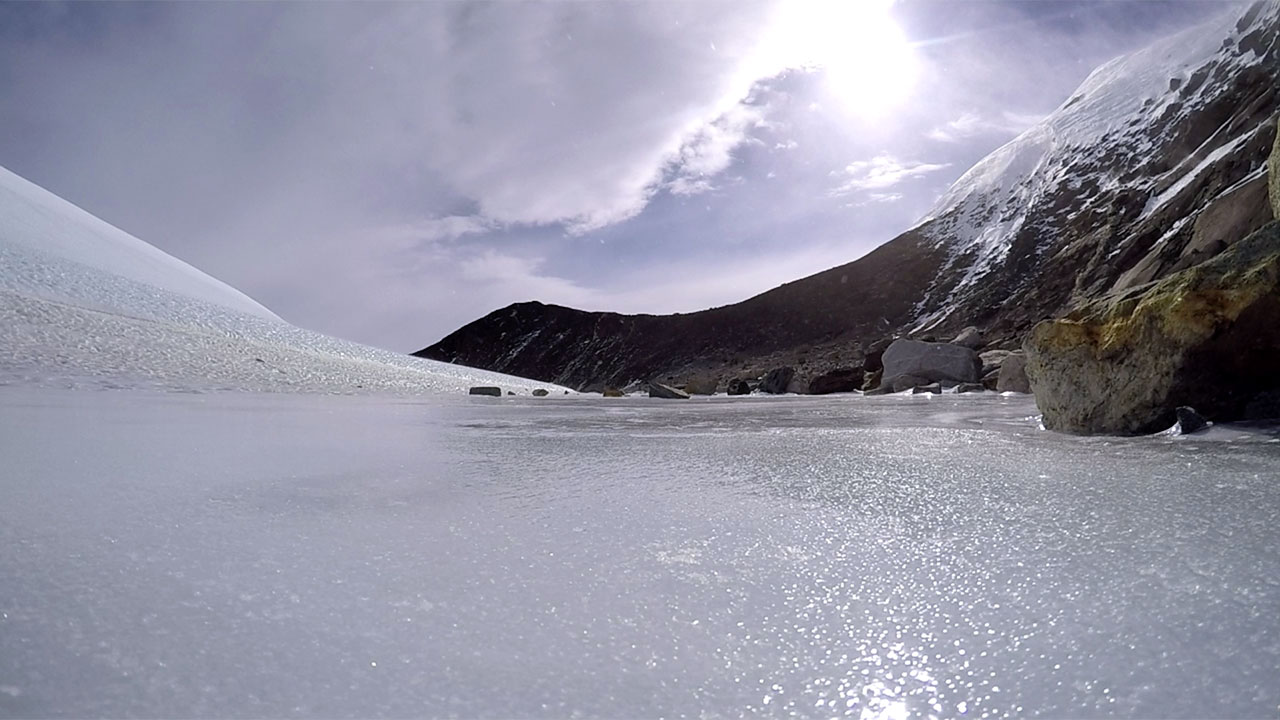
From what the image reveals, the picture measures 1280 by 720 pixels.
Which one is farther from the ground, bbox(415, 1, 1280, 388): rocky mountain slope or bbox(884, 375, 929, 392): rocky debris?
bbox(415, 1, 1280, 388): rocky mountain slope

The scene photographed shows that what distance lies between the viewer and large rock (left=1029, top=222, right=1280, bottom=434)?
3.59m

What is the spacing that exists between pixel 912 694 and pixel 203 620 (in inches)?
43.3

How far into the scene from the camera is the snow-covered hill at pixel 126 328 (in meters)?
8.42

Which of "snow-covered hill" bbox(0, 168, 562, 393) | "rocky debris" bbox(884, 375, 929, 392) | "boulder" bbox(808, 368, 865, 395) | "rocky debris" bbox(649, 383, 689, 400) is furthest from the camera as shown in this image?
"boulder" bbox(808, 368, 865, 395)

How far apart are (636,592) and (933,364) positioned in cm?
1892

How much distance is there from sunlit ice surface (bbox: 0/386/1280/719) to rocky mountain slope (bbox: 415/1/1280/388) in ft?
81.5

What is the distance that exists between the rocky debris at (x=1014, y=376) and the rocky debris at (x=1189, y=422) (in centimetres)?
1006

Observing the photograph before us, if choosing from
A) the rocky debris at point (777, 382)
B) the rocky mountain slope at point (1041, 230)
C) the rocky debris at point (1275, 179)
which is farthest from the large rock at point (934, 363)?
the rocky debris at point (1275, 179)

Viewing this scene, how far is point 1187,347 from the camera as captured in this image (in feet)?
12.2

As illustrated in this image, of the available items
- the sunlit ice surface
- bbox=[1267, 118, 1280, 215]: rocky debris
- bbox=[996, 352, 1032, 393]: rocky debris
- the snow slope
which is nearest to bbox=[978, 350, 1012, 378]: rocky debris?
bbox=[996, 352, 1032, 393]: rocky debris

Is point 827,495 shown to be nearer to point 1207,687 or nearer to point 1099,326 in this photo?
point 1207,687

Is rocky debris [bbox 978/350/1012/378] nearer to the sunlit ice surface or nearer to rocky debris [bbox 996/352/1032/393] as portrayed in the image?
rocky debris [bbox 996/352/1032/393]

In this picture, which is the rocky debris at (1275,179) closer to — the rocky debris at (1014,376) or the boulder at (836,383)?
the rocky debris at (1014,376)

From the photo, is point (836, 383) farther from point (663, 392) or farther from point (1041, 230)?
point (1041, 230)
